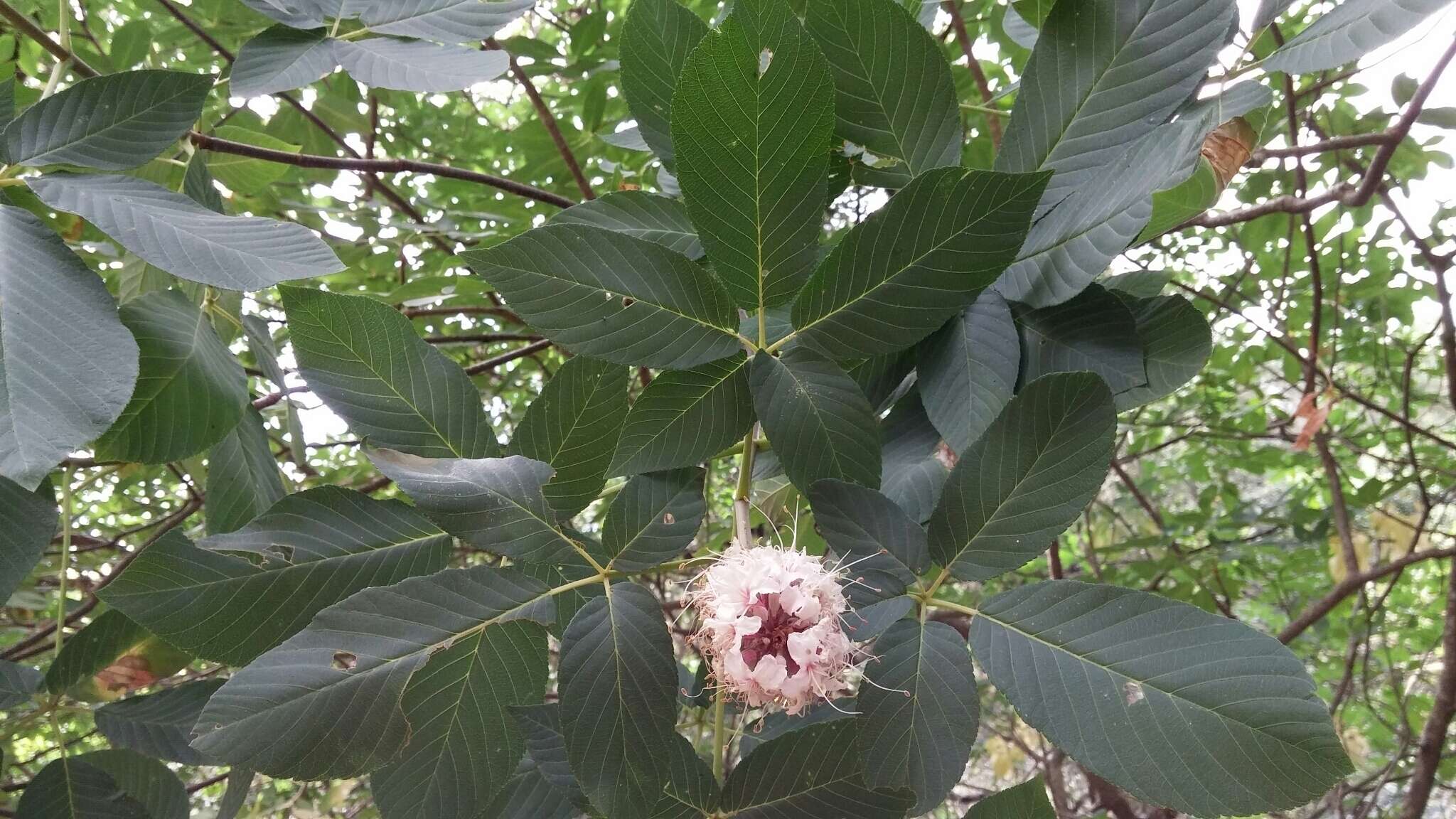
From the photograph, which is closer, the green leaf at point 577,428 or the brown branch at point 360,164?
the green leaf at point 577,428

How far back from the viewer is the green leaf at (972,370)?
47 centimetres

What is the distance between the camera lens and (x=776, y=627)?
1.32 ft

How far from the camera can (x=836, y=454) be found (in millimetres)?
466

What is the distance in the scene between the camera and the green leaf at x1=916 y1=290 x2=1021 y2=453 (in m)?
0.47

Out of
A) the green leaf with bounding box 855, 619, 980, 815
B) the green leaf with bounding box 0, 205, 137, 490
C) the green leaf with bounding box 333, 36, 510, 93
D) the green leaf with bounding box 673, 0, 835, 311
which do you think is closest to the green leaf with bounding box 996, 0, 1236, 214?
the green leaf with bounding box 673, 0, 835, 311

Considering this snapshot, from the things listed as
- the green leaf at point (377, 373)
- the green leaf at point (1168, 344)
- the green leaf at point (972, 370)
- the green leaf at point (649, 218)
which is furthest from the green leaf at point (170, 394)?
the green leaf at point (1168, 344)

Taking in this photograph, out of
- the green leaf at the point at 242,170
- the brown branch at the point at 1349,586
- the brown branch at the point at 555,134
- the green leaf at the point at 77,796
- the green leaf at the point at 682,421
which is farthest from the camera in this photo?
the brown branch at the point at 1349,586

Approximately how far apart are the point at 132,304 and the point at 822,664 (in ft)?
1.69

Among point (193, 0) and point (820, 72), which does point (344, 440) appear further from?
point (820, 72)

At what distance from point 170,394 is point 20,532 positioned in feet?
0.40

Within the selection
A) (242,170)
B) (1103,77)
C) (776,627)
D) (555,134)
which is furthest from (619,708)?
(555,134)

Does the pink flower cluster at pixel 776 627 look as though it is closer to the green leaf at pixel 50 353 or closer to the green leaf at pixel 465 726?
the green leaf at pixel 465 726

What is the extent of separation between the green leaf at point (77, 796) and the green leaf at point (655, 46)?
61cm

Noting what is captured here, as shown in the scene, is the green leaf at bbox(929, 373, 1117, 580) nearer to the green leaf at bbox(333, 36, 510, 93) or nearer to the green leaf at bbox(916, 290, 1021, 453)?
the green leaf at bbox(916, 290, 1021, 453)
